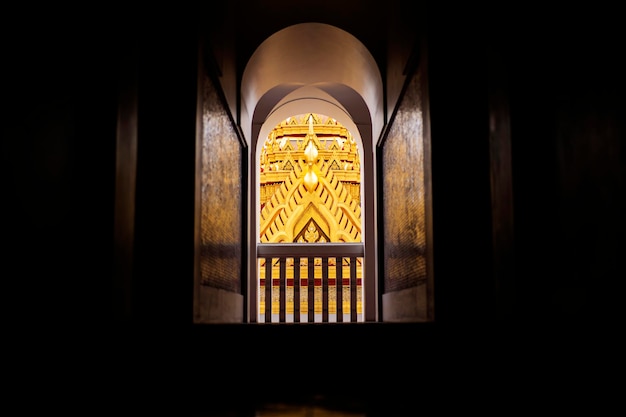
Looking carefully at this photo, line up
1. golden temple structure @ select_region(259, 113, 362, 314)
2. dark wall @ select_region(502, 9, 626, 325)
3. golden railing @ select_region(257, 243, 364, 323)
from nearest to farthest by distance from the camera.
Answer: dark wall @ select_region(502, 9, 626, 325) → golden railing @ select_region(257, 243, 364, 323) → golden temple structure @ select_region(259, 113, 362, 314)

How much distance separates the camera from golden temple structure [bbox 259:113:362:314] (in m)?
13.4

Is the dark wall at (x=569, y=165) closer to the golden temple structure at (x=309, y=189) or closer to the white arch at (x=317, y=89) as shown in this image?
the white arch at (x=317, y=89)

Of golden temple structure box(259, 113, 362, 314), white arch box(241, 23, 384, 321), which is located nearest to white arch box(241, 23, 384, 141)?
white arch box(241, 23, 384, 321)

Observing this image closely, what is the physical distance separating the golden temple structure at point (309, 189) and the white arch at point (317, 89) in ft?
10.4

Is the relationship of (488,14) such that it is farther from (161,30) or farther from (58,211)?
(161,30)

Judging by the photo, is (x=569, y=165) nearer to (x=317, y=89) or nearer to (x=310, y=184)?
(x=317, y=89)

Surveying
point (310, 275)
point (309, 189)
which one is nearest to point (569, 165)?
point (310, 275)

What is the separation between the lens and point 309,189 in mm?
13742

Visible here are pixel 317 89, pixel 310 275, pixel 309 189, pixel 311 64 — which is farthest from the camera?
pixel 309 189

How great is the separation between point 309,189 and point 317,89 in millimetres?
4164

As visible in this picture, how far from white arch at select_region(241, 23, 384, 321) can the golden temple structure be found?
3.17 metres

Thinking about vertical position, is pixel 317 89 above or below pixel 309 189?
above

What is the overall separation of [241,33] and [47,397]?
529 cm

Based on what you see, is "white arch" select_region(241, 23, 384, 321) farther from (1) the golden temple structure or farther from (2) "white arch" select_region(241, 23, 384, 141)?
(1) the golden temple structure
